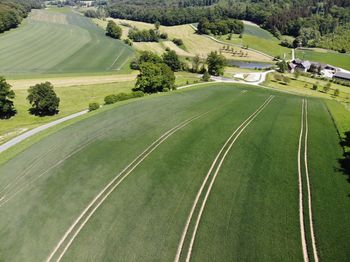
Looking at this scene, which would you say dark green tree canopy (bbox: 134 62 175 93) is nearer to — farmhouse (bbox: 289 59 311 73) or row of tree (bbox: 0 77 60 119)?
row of tree (bbox: 0 77 60 119)

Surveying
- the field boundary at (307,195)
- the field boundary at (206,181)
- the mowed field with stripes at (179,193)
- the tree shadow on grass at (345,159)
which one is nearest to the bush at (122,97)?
the mowed field with stripes at (179,193)

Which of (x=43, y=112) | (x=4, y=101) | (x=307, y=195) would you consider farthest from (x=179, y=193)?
(x=4, y=101)

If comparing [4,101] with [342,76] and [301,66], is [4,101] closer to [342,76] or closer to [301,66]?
[301,66]

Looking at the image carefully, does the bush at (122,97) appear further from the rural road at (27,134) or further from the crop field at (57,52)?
the crop field at (57,52)

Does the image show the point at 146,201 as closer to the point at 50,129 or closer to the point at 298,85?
the point at 50,129

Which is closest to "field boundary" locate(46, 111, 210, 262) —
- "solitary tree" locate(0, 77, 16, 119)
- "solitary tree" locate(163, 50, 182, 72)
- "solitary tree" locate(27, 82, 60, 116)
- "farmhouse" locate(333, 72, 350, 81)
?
"solitary tree" locate(27, 82, 60, 116)

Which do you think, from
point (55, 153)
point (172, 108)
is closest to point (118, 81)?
point (172, 108)
